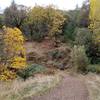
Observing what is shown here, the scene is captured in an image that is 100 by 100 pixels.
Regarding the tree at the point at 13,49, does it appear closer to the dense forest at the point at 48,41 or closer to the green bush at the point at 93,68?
the dense forest at the point at 48,41

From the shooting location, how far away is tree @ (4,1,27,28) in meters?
53.2

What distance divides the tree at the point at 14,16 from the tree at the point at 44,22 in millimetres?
1912

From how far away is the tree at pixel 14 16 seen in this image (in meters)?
53.2

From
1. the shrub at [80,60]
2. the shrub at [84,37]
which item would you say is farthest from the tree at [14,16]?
the shrub at [80,60]

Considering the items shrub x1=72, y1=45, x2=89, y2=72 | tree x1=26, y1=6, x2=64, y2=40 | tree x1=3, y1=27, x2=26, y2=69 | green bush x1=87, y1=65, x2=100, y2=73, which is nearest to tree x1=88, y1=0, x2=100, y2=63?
green bush x1=87, y1=65, x2=100, y2=73

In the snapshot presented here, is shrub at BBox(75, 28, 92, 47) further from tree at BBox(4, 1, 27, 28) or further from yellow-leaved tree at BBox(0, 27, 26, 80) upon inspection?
tree at BBox(4, 1, 27, 28)

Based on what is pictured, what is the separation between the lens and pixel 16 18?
176ft

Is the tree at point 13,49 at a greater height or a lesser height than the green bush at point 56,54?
greater

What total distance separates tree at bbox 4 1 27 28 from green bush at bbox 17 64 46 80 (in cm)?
1337

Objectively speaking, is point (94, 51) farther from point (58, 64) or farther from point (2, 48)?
point (2, 48)

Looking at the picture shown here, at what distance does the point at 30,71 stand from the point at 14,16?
17.1 m

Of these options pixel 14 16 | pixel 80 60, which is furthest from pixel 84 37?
pixel 14 16

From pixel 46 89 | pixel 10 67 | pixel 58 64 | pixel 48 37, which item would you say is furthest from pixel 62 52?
pixel 46 89

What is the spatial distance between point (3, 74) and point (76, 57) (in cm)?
768
